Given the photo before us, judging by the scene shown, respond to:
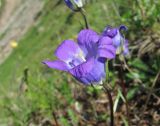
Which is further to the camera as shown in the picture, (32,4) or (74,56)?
(32,4)

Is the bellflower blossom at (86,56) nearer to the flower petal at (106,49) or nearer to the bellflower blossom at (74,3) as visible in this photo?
the flower petal at (106,49)

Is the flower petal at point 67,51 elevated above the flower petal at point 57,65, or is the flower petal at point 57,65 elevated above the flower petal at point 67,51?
the flower petal at point 67,51

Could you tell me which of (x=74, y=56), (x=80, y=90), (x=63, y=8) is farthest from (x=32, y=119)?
(x=63, y=8)

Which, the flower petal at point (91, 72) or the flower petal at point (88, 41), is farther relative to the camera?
the flower petal at point (88, 41)

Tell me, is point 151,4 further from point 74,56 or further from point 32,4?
point 32,4

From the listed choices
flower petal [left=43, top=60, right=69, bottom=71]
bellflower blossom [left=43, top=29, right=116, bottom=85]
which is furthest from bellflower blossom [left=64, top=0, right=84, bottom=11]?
flower petal [left=43, top=60, right=69, bottom=71]

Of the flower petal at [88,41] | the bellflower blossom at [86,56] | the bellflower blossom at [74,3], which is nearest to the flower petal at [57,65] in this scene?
the bellflower blossom at [86,56]

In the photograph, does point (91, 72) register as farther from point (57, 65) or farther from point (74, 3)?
point (74, 3)
